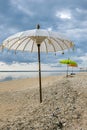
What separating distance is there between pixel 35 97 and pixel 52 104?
15.4 feet

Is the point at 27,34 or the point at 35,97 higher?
the point at 27,34

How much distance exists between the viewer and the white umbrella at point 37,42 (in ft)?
48.9

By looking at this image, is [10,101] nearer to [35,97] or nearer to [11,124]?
[35,97]

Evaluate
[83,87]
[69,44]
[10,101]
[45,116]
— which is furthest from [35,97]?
[45,116]

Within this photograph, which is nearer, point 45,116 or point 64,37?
point 45,116

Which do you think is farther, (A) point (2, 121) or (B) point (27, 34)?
(B) point (27, 34)

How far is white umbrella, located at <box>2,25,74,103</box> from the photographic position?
14.9 metres

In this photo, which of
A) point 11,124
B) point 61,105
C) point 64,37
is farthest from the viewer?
point 64,37

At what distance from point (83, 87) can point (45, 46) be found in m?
Result: 3.35

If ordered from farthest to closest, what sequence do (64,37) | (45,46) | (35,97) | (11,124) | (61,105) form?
(35,97) → (45,46) → (64,37) → (61,105) → (11,124)

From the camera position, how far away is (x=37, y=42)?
16.2 m

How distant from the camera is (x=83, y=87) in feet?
61.2

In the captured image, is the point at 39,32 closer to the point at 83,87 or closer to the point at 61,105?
the point at 61,105

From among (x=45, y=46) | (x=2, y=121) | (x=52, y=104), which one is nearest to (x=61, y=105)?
(x=52, y=104)
